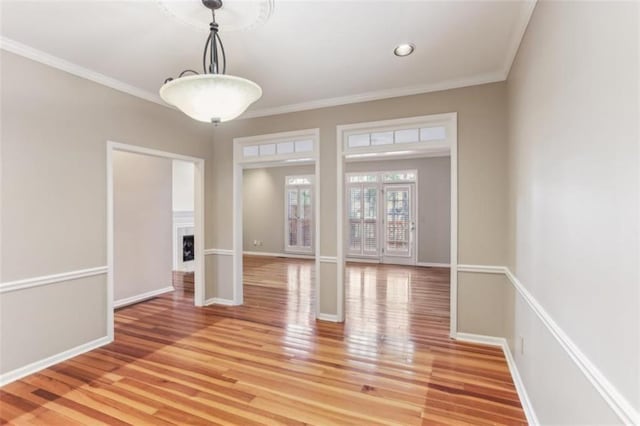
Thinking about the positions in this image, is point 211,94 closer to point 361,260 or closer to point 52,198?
point 52,198

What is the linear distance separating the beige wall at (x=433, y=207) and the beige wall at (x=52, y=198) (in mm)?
6190

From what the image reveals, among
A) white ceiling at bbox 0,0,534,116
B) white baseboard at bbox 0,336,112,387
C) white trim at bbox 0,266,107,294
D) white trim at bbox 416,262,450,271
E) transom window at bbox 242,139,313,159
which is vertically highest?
white ceiling at bbox 0,0,534,116

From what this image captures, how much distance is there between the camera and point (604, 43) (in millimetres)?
1064

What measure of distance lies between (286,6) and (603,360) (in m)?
2.43

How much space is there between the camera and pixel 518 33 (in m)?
2.34

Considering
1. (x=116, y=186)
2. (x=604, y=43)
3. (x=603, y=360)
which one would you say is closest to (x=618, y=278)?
(x=603, y=360)

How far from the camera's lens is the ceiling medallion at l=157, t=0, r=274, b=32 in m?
1.90

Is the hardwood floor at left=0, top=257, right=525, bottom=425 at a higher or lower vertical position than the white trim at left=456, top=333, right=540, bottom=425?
lower

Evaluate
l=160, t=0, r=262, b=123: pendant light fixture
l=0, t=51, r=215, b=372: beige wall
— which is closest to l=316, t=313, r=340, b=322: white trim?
l=0, t=51, r=215, b=372: beige wall

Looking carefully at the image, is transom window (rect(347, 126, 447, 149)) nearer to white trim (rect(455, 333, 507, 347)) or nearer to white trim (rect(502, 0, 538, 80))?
white trim (rect(502, 0, 538, 80))

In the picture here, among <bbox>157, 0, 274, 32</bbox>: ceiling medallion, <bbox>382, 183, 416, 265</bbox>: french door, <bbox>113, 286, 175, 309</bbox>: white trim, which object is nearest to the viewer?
<bbox>157, 0, 274, 32</bbox>: ceiling medallion

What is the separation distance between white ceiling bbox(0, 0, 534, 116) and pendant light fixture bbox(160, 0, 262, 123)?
46cm

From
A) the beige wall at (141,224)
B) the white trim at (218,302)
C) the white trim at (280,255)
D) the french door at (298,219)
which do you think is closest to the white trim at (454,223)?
the white trim at (218,302)

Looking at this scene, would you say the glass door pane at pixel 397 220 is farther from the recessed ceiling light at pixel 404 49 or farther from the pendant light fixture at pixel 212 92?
the pendant light fixture at pixel 212 92
